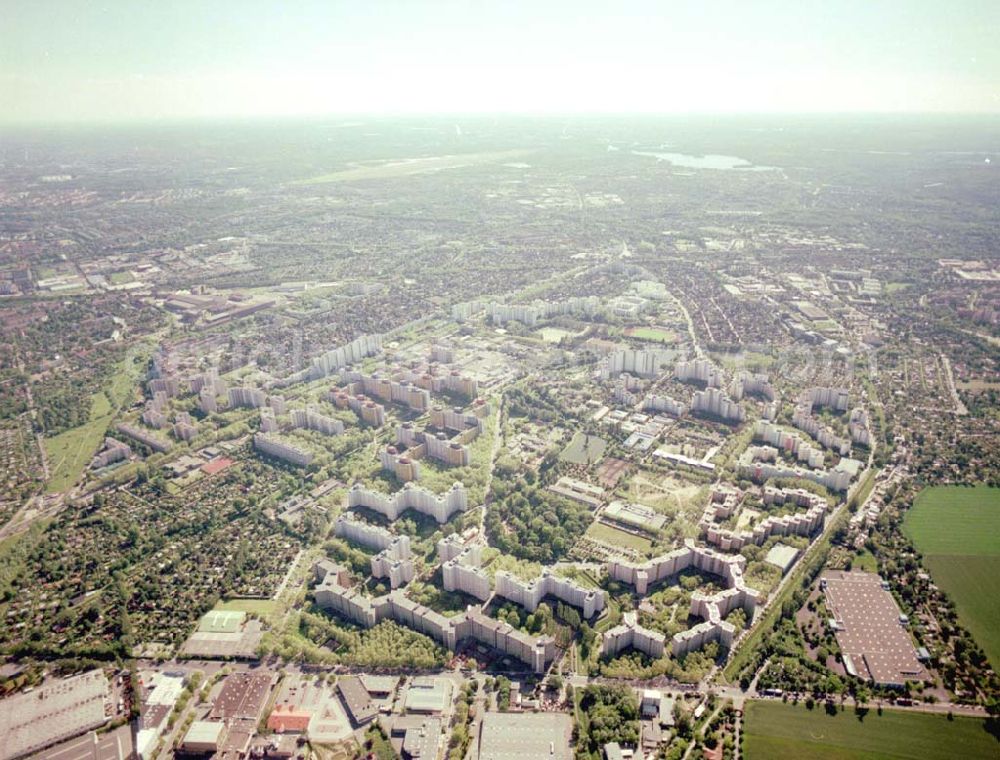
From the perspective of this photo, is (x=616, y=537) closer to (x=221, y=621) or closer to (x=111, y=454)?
(x=221, y=621)

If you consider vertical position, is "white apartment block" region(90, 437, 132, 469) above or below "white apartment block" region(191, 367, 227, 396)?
below

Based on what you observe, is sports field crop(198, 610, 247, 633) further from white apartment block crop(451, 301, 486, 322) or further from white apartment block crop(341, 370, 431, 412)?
white apartment block crop(451, 301, 486, 322)

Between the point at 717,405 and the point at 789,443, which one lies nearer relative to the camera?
the point at 789,443

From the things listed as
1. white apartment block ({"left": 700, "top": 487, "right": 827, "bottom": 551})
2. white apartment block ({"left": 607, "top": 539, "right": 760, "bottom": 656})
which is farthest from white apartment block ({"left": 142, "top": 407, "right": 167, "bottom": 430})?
white apartment block ({"left": 700, "top": 487, "right": 827, "bottom": 551})

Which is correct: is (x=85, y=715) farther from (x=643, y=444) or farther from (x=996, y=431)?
(x=996, y=431)

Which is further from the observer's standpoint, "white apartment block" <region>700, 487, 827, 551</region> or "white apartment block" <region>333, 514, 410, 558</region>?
"white apartment block" <region>700, 487, 827, 551</region>

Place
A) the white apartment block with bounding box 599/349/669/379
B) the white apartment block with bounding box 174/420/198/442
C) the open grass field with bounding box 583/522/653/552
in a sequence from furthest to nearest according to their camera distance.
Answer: the white apartment block with bounding box 599/349/669/379 → the white apartment block with bounding box 174/420/198/442 → the open grass field with bounding box 583/522/653/552

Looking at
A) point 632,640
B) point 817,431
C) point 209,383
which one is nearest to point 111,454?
point 209,383
